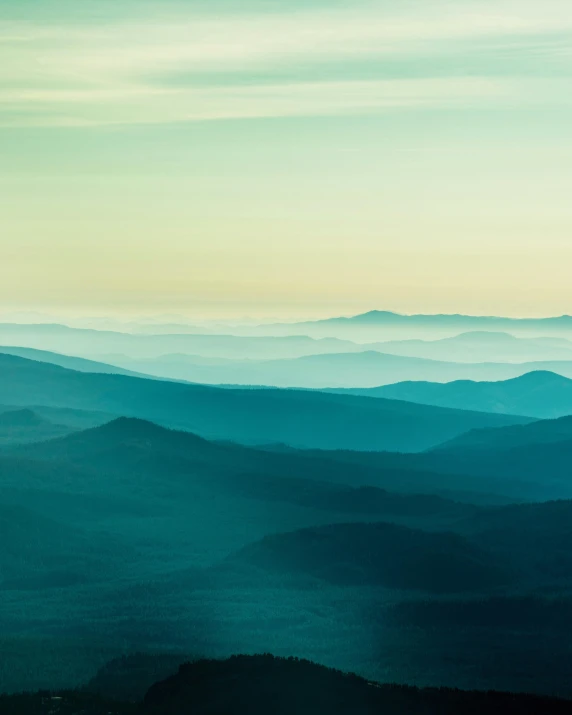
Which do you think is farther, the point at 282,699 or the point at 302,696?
the point at 282,699

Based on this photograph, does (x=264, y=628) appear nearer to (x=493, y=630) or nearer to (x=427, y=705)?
(x=493, y=630)

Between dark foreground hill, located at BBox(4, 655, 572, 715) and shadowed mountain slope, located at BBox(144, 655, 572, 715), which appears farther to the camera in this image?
shadowed mountain slope, located at BBox(144, 655, 572, 715)

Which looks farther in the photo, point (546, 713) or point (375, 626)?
point (375, 626)

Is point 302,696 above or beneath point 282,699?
above

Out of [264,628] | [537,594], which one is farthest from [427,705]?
[537,594]

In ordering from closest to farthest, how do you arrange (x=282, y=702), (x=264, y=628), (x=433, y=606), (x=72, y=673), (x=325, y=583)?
1. (x=282, y=702)
2. (x=72, y=673)
3. (x=264, y=628)
4. (x=433, y=606)
5. (x=325, y=583)

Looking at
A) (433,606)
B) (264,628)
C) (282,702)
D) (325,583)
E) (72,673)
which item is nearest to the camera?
(282,702)

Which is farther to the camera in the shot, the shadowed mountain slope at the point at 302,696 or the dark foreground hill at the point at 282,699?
the shadowed mountain slope at the point at 302,696

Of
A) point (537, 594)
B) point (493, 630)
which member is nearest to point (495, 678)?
point (493, 630)
